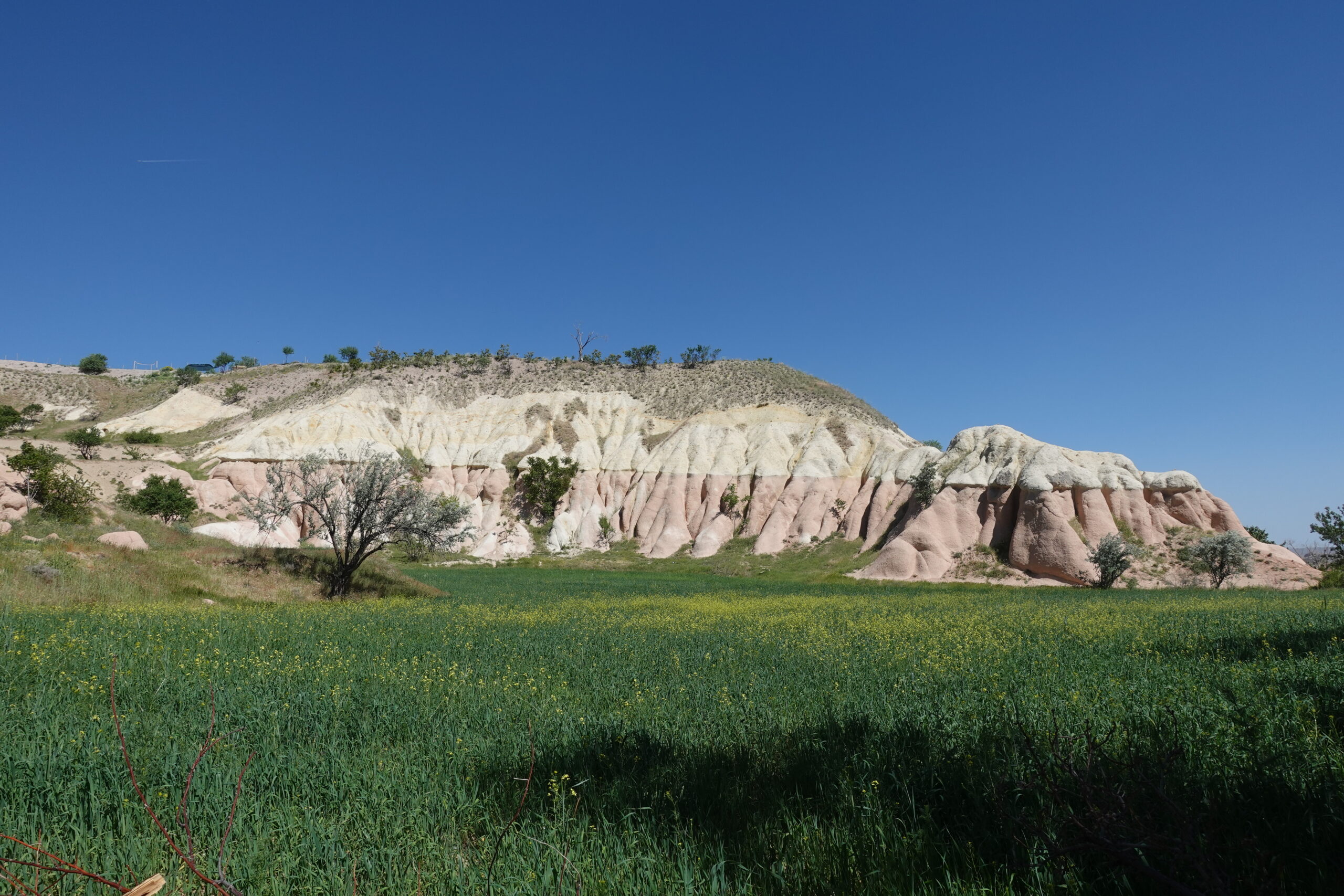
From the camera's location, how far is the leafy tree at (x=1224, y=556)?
4022 centimetres

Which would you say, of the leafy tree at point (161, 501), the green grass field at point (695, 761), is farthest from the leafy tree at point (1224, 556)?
the leafy tree at point (161, 501)

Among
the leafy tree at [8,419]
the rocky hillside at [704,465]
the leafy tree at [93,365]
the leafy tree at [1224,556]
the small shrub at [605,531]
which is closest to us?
the leafy tree at [1224,556]

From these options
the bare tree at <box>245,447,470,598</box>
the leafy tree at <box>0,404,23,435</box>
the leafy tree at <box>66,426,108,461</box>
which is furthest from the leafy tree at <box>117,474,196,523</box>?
the bare tree at <box>245,447,470,598</box>

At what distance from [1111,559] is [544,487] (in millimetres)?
49853

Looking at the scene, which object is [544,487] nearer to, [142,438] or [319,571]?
[319,571]

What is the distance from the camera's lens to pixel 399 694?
8.72 metres

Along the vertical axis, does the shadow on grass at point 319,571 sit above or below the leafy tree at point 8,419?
below

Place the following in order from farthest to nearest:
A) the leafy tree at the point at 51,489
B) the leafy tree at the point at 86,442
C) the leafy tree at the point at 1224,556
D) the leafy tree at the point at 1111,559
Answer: the leafy tree at the point at 86,442 < the leafy tree at the point at 1224,556 < the leafy tree at the point at 1111,559 < the leafy tree at the point at 51,489

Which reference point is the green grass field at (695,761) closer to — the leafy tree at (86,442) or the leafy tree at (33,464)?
the leafy tree at (33,464)

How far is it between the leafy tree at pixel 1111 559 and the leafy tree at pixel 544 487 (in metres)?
47.4

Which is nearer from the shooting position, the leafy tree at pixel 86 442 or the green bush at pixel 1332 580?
the green bush at pixel 1332 580

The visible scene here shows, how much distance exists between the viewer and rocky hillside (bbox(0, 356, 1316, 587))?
47.2 m

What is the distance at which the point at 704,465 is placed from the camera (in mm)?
68812

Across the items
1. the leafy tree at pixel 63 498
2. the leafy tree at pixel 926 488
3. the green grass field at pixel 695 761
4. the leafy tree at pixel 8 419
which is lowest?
the green grass field at pixel 695 761
